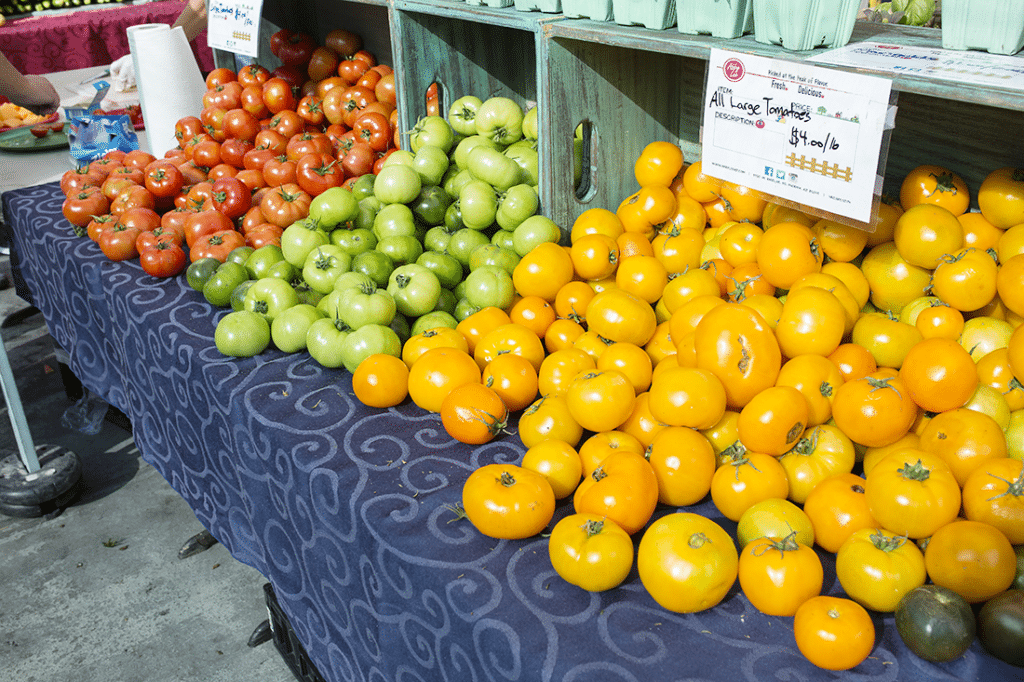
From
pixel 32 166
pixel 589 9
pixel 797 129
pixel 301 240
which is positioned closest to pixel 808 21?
pixel 797 129

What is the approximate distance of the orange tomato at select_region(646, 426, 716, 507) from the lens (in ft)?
3.97

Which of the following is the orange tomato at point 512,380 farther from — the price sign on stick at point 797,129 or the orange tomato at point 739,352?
the price sign on stick at point 797,129

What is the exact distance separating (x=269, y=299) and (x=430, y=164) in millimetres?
608

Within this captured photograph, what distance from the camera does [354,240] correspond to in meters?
2.02

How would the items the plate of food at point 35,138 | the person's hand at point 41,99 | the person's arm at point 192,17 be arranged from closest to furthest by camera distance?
the person's arm at point 192,17, the plate of food at point 35,138, the person's hand at point 41,99

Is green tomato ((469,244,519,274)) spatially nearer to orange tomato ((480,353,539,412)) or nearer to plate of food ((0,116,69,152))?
orange tomato ((480,353,539,412))

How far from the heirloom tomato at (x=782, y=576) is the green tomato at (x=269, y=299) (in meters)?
1.32

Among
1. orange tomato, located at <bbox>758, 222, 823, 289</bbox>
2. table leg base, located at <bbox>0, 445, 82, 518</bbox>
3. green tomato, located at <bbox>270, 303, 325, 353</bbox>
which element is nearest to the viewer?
orange tomato, located at <bbox>758, 222, 823, 289</bbox>

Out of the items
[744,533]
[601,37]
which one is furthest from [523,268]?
[744,533]

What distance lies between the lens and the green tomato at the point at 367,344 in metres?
1.64

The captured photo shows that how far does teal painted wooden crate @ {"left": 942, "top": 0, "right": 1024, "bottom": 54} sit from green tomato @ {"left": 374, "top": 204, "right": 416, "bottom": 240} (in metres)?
1.30

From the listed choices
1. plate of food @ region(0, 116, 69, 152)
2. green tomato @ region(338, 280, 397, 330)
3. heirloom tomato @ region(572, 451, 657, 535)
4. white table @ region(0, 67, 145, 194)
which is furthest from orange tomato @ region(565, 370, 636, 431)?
plate of food @ region(0, 116, 69, 152)

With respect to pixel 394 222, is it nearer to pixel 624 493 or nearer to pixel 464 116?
pixel 464 116

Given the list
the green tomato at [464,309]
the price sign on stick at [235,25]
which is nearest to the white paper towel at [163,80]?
the price sign on stick at [235,25]
